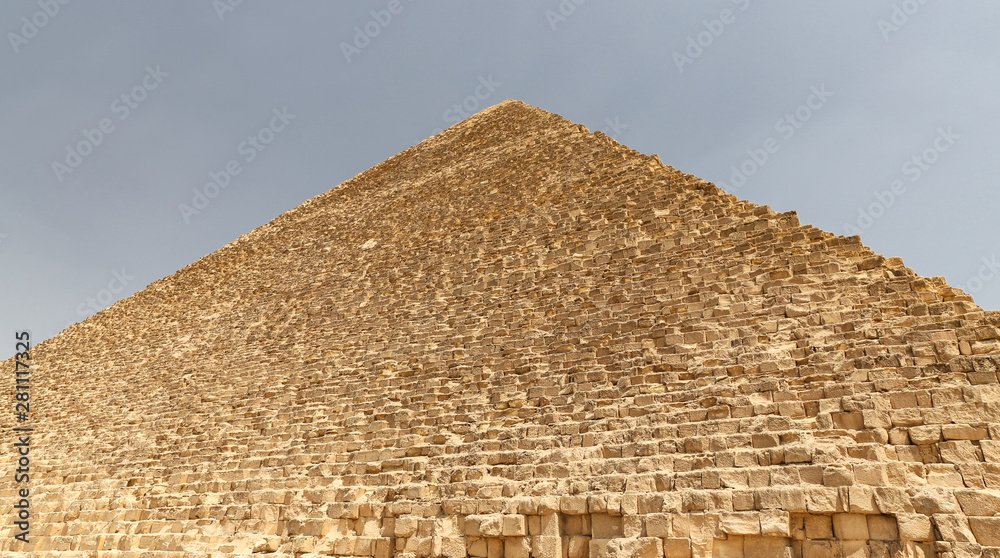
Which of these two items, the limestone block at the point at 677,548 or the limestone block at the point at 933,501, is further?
the limestone block at the point at 677,548

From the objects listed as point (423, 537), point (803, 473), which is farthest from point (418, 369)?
point (803, 473)

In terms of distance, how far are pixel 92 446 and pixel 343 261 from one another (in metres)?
5.25

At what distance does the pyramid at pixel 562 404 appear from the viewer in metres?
4.10

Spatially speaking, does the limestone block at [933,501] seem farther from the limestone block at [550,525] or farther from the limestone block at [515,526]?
the limestone block at [515,526]

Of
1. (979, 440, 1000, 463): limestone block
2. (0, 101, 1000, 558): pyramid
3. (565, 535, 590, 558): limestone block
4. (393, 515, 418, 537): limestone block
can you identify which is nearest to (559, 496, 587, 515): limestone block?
(0, 101, 1000, 558): pyramid

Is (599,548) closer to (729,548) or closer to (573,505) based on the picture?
(573,505)

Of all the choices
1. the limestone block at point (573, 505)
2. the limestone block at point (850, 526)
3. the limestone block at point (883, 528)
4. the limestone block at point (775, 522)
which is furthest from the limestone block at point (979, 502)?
the limestone block at point (573, 505)

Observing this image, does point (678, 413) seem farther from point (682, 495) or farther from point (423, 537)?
point (423, 537)

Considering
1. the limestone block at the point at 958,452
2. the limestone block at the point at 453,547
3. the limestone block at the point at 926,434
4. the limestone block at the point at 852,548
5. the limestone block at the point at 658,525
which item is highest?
the limestone block at the point at 926,434
